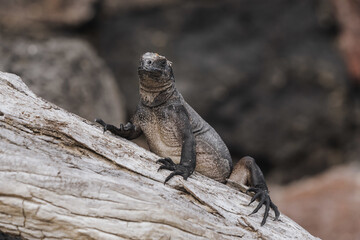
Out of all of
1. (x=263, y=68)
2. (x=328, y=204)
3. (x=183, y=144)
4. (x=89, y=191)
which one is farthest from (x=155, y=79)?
(x=263, y=68)

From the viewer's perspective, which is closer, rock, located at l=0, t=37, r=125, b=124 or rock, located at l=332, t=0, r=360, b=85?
rock, located at l=0, t=37, r=125, b=124

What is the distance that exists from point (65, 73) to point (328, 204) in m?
6.94

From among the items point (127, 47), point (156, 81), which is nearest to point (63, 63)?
point (127, 47)

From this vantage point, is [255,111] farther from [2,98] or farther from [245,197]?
[2,98]

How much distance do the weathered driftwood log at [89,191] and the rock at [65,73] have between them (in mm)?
4492

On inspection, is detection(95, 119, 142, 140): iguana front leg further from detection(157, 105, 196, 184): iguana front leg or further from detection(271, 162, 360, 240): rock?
detection(271, 162, 360, 240): rock

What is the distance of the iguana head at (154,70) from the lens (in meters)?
6.03

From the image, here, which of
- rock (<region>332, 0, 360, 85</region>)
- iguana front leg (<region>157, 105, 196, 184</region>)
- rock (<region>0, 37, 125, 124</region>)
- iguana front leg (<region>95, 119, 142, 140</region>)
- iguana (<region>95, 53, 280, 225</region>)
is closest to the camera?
iguana front leg (<region>157, 105, 196, 184</region>)

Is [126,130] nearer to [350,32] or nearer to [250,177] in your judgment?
[250,177]

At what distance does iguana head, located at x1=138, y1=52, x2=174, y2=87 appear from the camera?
603 centimetres

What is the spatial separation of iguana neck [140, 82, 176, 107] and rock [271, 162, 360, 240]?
713 cm

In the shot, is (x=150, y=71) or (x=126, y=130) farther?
(x=126, y=130)

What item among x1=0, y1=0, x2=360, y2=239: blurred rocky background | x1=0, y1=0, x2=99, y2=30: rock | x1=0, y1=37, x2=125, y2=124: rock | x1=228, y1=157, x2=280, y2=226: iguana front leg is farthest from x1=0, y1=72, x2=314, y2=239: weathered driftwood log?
x1=0, y1=0, x2=360, y2=239: blurred rocky background

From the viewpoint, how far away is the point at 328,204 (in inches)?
498
